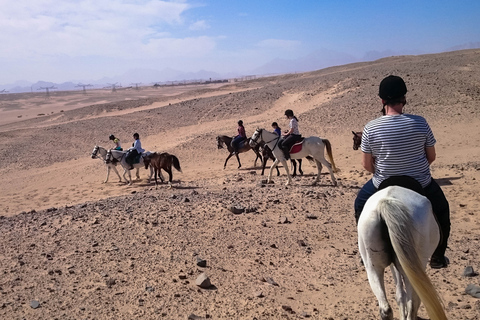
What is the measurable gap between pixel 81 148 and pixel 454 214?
23.2 metres

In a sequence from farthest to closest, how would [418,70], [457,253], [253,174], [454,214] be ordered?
[418,70]
[253,174]
[454,214]
[457,253]

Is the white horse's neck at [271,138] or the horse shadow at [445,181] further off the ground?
the white horse's neck at [271,138]

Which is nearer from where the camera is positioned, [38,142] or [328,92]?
[38,142]

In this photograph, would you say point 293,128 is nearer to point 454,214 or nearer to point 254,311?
point 454,214

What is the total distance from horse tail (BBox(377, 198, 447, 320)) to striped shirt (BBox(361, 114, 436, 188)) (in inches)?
23.7

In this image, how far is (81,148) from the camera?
1032 inches

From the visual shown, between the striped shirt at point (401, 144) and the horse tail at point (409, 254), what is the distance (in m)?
0.60

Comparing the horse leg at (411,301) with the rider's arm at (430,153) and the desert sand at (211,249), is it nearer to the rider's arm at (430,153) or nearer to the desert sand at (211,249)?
the desert sand at (211,249)

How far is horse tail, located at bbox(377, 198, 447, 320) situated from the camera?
3463 millimetres

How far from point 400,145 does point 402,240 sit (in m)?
1.00

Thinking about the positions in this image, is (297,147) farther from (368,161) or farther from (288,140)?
(368,161)

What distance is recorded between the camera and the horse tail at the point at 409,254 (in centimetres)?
346

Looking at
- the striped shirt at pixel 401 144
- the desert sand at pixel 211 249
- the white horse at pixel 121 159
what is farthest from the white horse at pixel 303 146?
the striped shirt at pixel 401 144

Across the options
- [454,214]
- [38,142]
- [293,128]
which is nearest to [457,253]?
[454,214]
